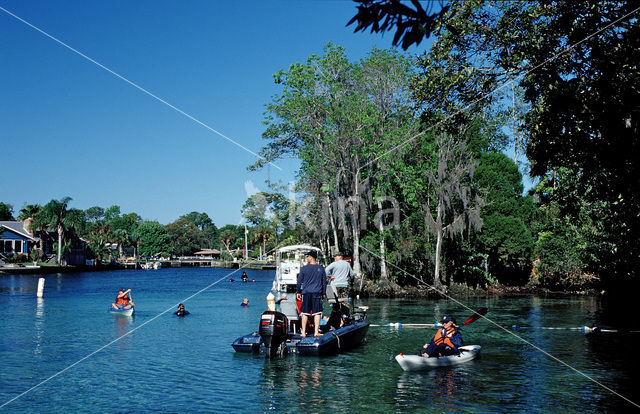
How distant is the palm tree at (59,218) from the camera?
301 ft

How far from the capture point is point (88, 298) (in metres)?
43.8

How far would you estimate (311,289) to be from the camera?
1593 cm

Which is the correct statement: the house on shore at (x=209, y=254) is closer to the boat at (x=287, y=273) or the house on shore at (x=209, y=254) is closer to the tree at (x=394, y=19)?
the boat at (x=287, y=273)

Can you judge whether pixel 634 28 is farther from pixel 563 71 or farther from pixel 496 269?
pixel 496 269

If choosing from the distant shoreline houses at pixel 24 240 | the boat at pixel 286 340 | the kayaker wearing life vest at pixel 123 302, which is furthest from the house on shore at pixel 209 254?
the boat at pixel 286 340

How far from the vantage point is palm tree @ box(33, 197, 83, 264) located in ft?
301

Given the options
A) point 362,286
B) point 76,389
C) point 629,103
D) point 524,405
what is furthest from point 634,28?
point 362,286

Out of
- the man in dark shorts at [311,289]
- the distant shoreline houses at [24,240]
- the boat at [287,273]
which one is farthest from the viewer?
the distant shoreline houses at [24,240]

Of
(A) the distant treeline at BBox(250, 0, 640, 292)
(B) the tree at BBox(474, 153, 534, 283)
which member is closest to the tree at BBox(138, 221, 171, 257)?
(A) the distant treeline at BBox(250, 0, 640, 292)

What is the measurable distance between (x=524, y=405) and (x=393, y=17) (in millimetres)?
9786

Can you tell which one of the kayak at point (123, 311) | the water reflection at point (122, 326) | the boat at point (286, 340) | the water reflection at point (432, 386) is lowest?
the water reflection at point (122, 326)

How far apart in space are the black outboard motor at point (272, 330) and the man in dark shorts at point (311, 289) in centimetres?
63

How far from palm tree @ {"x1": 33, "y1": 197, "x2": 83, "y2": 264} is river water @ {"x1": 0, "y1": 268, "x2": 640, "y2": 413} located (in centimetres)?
7038

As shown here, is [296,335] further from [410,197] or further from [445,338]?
[410,197]
